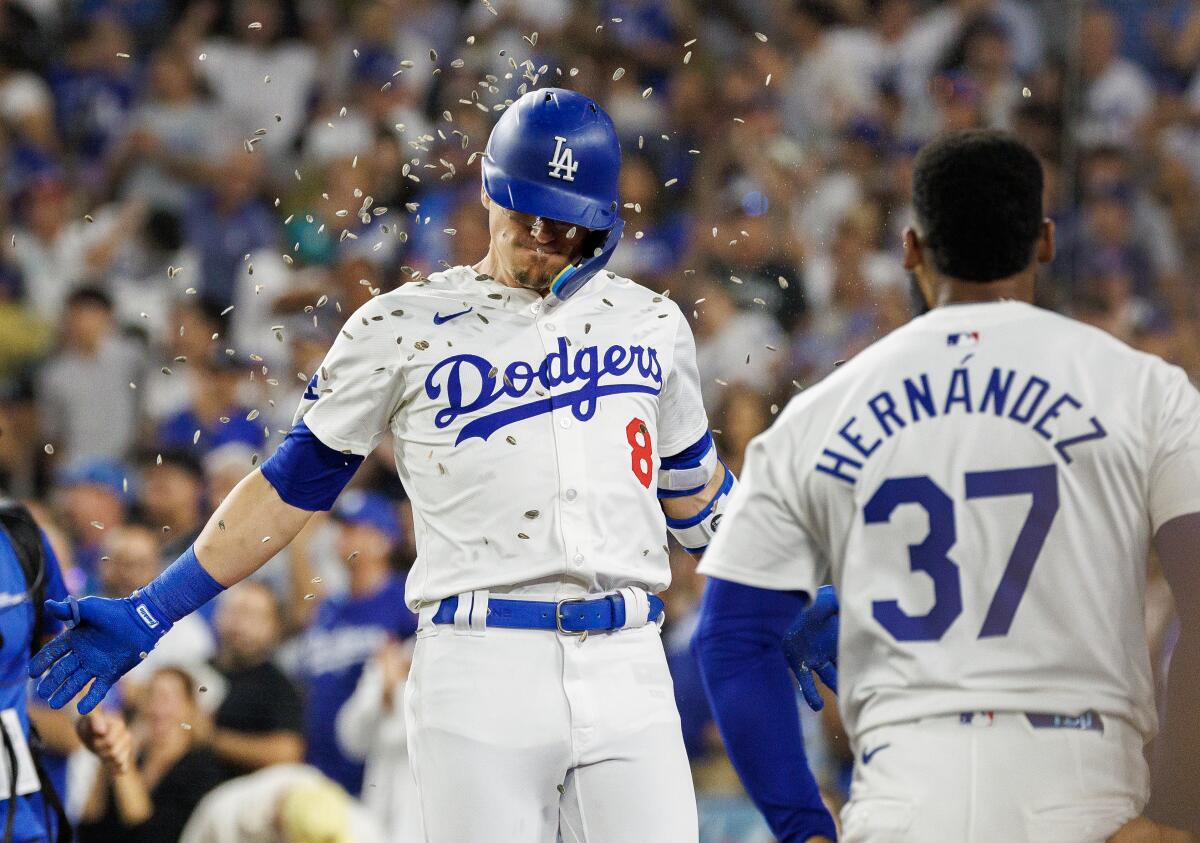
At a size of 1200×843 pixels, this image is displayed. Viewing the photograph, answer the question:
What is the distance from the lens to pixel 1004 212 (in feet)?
8.38

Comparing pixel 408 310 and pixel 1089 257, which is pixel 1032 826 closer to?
pixel 408 310

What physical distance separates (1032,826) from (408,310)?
185 cm

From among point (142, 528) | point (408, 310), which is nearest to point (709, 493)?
point (408, 310)

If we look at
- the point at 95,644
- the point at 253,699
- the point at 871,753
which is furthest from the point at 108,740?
the point at 871,753

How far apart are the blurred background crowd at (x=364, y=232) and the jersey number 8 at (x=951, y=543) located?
3.10 m

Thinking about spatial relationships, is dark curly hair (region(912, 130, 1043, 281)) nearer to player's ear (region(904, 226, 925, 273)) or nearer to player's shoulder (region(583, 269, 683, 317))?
player's ear (region(904, 226, 925, 273))

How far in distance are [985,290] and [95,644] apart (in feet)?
7.30

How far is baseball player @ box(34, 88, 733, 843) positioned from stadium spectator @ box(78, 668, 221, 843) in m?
2.30

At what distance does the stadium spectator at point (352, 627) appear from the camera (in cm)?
625

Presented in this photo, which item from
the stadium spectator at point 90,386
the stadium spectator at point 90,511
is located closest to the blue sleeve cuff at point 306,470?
the stadium spectator at point 90,511

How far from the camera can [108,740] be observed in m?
4.22

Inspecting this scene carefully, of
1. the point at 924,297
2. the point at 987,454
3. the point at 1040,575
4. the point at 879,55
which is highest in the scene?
the point at 879,55

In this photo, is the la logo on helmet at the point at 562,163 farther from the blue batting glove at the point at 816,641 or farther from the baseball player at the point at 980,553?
the baseball player at the point at 980,553

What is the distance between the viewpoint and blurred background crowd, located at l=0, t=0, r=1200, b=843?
20.0ft
